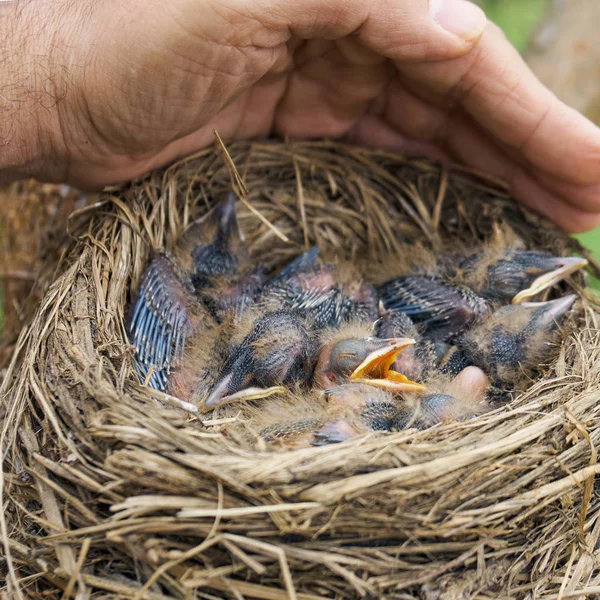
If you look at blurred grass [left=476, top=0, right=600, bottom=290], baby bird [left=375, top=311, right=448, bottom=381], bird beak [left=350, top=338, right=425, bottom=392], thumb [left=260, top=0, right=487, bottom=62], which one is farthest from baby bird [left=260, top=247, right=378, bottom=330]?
blurred grass [left=476, top=0, right=600, bottom=290]

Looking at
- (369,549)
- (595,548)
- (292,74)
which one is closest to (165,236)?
(292,74)

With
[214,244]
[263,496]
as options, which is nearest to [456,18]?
[214,244]

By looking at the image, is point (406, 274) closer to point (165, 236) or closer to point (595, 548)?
point (165, 236)

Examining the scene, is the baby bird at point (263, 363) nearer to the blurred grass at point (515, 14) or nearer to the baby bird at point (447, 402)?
the baby bird at point (447, 402)

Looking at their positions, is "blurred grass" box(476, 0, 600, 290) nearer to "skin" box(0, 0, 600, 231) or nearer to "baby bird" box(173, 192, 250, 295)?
"skin" box(0, 0, 600, 231)

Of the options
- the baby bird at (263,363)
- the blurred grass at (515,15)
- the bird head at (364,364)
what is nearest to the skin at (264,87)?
the baby bird at (263,363)
